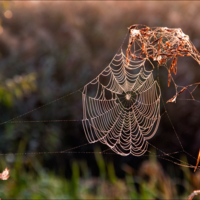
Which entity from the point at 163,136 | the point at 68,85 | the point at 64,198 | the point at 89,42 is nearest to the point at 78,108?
the point at 68,85

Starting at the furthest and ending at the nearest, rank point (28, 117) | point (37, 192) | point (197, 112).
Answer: point (28, 117) < point (197, 112) < point (37, 192)

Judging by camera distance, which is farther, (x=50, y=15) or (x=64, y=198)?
(x=50, y=15)

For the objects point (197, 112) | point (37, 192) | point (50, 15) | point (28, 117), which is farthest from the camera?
point (50, 15)

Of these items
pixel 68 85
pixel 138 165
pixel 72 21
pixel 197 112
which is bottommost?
pixel 138 165

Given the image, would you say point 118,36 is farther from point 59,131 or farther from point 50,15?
point 59,131

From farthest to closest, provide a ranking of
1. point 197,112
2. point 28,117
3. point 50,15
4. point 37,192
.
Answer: point 50,15 → point 28,117 → point 197,112 → point 37,192

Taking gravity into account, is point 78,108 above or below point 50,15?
below

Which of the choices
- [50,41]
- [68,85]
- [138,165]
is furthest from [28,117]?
[138,165]

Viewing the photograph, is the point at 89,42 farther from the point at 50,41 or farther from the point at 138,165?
the point at 138,165

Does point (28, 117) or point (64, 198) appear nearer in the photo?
point (64, 198)
